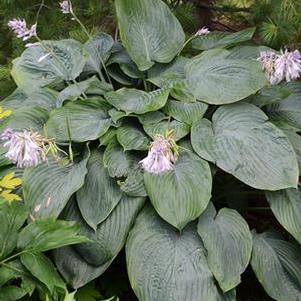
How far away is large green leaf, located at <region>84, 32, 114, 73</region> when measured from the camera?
105 inches

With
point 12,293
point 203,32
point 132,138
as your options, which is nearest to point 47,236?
point 12,293

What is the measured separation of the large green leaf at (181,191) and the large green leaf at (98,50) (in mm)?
783

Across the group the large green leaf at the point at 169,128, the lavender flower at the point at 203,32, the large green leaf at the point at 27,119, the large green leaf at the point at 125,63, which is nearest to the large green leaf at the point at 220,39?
the lavender flower at the point at 203,32

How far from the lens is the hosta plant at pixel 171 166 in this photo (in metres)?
1.97

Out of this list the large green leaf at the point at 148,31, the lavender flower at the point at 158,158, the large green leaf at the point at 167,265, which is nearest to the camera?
the lavender flower at the point at 158,158

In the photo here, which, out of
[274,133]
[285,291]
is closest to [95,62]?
[274,133]

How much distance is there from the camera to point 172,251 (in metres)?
2.01

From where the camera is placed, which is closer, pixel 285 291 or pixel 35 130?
pixel 285 291

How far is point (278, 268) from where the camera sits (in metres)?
2.10

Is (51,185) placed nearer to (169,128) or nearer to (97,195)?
(97,195)

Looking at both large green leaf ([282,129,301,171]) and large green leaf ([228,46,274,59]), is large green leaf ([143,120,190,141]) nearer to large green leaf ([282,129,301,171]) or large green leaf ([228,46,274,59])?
large green leaf ([282,129,301,171])

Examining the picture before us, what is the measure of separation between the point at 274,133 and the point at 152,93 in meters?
0.54

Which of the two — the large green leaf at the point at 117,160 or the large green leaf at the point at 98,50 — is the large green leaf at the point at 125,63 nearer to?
the large green leaf at the point at 98,50

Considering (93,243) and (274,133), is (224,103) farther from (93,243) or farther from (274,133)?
(93,243)
